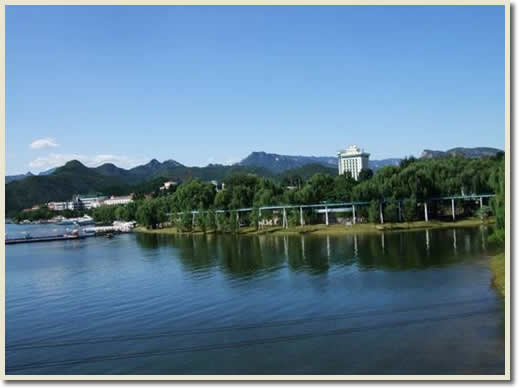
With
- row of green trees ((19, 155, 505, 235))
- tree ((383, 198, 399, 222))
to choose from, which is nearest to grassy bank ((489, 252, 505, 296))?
row of green trees ((19, 155, 505, 235))

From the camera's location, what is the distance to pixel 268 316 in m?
13.3

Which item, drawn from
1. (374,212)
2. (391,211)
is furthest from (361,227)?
(391,211)

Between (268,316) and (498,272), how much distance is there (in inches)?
294

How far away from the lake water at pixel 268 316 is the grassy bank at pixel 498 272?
11.9 inches

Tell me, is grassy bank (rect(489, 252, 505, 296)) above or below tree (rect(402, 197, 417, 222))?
below

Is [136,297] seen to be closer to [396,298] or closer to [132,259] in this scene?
[396,298]

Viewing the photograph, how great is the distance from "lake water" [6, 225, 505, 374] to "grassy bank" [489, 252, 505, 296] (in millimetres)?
301

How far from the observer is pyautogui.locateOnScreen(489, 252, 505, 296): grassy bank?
1405cm

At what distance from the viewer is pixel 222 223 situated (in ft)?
148

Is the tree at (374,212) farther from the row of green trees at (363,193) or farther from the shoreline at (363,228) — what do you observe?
the shoreline at (363,228)

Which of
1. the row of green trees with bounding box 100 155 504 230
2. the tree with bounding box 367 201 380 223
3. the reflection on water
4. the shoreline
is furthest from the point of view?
the row of green trees with bounding box 100 155 504 230

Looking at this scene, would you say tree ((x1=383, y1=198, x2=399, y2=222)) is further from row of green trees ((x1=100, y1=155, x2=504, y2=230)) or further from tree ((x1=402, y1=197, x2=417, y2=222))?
tree ((x1=402, y1=197, x2=417, y2=222))

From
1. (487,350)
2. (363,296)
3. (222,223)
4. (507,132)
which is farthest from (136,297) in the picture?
(222,223)

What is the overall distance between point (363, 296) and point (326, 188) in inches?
1302
